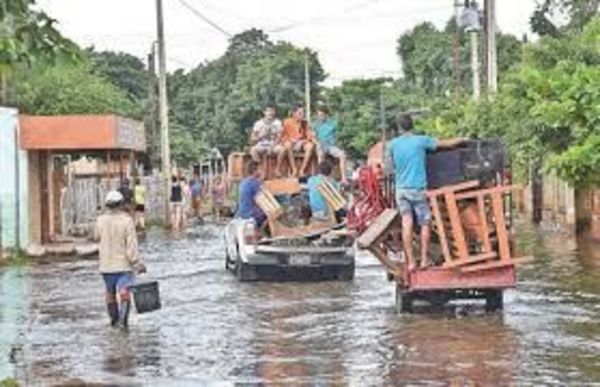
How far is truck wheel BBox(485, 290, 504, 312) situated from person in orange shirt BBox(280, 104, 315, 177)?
7220 millimetres

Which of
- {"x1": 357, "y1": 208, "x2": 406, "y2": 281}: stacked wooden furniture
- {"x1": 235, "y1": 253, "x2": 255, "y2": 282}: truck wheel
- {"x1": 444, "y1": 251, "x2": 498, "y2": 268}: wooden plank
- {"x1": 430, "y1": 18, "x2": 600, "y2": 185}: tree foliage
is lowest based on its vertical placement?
{"x1": 235, "y1": 253, "x2": 255, "y2": 282}: truck wheel

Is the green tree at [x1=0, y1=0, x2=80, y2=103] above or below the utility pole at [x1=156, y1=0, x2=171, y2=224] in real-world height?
below

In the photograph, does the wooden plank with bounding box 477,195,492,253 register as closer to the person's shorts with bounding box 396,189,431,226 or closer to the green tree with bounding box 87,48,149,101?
the person's shorts with bounding box 396,189,431,226

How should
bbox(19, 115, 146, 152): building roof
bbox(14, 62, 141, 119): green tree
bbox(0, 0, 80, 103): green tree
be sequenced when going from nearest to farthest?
bbox(0, 0, 80, 103): green tree
bbox(19, 115, 146, 152): building roof
bbox(14, 62, 141, 119): green tree

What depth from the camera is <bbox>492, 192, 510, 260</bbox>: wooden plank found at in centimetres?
1524

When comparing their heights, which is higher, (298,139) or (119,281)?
(298,139)

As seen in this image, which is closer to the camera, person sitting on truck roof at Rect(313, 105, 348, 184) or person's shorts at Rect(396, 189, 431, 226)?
person's shorts at Rect(396, 189, 431, 226)

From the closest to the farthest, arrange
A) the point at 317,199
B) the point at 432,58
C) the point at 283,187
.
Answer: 1. the point at 317,199
2. the point at 283,187
3. the point at 432,58

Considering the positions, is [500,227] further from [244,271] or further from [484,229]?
[244,271]

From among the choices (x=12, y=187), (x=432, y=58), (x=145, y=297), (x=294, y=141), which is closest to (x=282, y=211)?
(x=294, y=141)

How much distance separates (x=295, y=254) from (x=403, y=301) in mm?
4892

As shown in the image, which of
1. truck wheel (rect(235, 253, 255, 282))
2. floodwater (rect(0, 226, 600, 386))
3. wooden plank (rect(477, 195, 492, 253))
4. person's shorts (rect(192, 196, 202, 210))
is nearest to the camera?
floodwater (rect(0, 226, 600, 386))

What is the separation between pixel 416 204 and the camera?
15430 millimetres

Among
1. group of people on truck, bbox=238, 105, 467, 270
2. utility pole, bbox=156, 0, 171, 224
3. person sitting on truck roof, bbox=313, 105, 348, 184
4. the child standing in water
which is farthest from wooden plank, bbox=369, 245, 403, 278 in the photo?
the child standing in water
